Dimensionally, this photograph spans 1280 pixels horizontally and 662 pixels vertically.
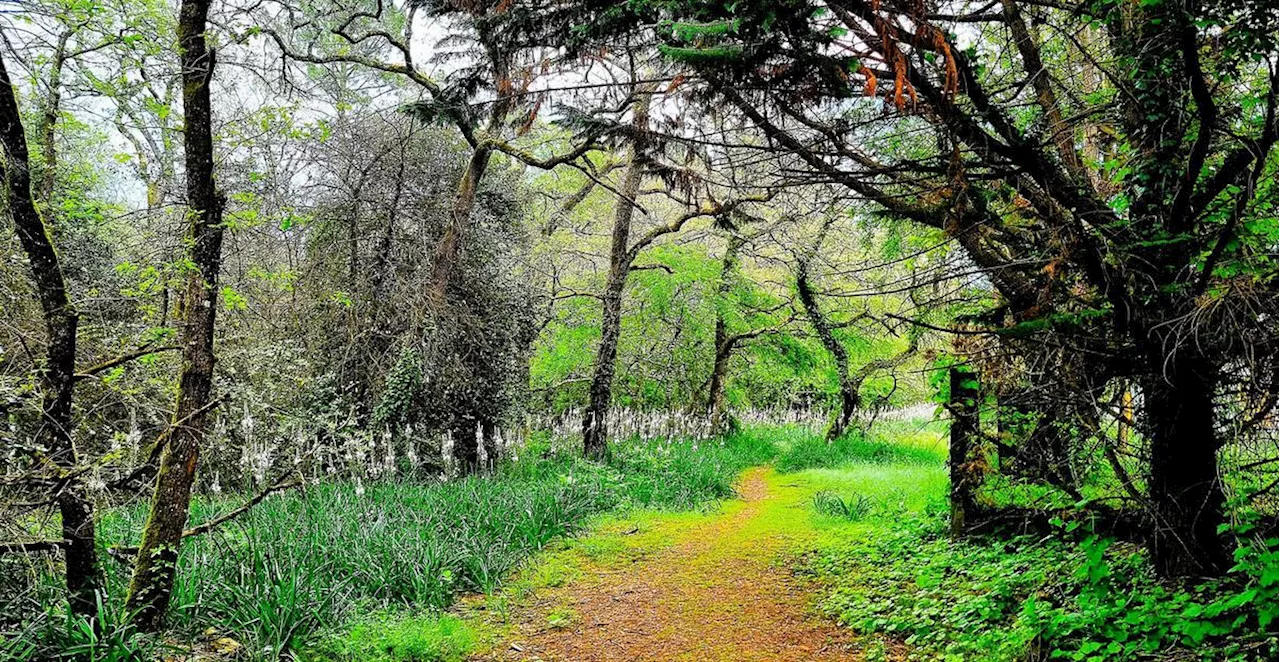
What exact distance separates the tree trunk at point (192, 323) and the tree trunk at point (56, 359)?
0.78ft

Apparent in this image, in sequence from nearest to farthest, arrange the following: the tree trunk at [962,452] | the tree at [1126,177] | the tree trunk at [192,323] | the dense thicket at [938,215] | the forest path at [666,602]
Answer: the tree at [1126,177] < the dense thicket at [938,215] < the tree trunk at [192,323] < the forest path at [666,602] < the tree trunk at [962,452]

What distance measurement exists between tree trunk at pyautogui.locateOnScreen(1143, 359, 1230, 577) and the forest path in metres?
1.74

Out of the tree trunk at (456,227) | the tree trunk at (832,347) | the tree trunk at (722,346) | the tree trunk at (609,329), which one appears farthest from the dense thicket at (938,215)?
the tree trunk at (722,346)

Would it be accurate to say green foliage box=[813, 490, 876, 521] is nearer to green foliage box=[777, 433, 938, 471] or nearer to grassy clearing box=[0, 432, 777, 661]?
grassy clearing box=[0, 432, 777, 661]

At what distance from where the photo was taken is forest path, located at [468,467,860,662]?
419 cm

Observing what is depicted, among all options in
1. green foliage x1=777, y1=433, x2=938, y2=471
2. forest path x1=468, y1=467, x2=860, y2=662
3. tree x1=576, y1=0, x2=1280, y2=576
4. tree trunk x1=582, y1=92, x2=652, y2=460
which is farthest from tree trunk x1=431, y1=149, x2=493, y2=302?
green foliage x1=777, y1=433, x2=938, y2=471

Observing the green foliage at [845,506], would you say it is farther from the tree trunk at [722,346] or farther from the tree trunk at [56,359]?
the tree trunk at [722,346]

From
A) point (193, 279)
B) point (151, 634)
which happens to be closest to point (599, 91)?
point (193, 279)

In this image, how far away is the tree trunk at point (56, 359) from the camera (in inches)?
119

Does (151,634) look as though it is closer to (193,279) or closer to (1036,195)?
(193,279)

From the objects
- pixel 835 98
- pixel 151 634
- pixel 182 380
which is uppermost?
pixel 835 98

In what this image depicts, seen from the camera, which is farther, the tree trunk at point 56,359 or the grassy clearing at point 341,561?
the grassy clearing at point 341,561

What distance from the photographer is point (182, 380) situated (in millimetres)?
3547

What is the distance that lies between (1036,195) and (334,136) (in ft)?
29.7
